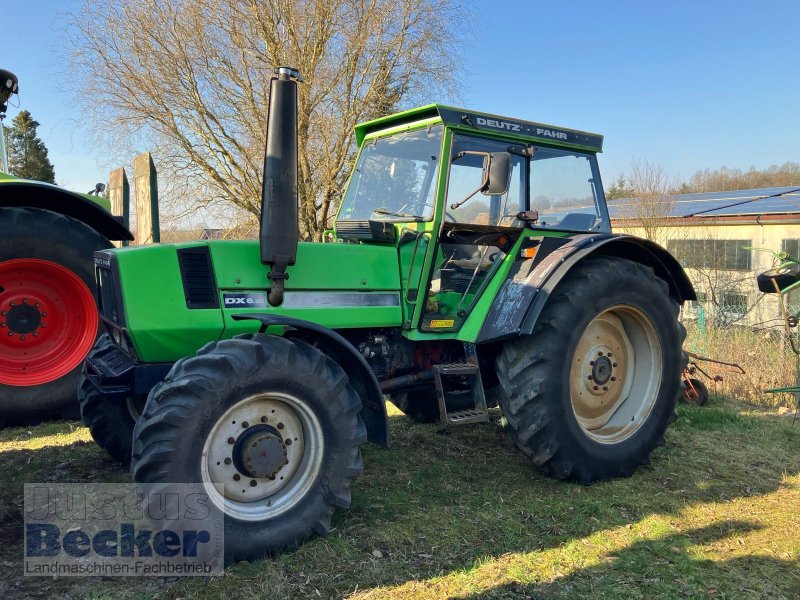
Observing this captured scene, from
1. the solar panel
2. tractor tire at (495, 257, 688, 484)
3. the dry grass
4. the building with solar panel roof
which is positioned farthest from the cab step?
the solar panel

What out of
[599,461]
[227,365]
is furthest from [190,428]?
[599,461]

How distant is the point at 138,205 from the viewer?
23.4 feet

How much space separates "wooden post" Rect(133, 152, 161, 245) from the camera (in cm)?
689

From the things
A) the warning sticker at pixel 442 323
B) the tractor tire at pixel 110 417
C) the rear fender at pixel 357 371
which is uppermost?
the warning sticker at pixel 442 323

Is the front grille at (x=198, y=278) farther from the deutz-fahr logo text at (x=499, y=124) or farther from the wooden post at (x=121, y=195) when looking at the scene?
the wooden post at (x=121, y=195)

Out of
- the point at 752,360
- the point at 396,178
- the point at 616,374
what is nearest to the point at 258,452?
the point at 396,178

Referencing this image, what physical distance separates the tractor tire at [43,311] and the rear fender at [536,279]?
11.1 ft

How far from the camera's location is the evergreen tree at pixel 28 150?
26688 mm

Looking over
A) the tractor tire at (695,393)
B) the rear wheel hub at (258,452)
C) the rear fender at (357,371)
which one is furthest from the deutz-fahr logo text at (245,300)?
the tractor tire at (695,393)

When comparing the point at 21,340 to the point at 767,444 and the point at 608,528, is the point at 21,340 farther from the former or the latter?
the point at 767,444

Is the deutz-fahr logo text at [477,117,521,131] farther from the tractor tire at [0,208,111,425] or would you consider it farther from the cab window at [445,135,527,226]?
the tractor tire at [0,208,111,425]

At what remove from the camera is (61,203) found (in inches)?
208

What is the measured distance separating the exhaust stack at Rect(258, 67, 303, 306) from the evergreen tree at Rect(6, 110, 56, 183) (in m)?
27.5

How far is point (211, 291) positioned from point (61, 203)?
2743mm
